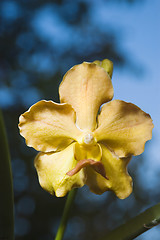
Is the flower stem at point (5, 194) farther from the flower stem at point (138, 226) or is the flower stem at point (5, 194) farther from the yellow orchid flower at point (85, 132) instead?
the flower stem at point (138, 226)

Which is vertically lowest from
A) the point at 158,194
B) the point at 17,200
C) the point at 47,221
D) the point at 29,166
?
the point at 158,194

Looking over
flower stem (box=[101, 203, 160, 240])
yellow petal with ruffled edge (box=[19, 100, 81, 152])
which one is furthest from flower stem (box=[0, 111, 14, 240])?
flower stem (box=[101, 203, 160, 240])

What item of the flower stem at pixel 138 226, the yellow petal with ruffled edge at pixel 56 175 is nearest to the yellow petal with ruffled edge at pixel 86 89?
the yellow petal with ruffled edge at pixel 56 175

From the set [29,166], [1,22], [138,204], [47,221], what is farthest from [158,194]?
[1,22]

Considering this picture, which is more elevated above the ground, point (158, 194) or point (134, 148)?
point (134, 148)

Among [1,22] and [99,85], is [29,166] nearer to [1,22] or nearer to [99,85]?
[1,22]

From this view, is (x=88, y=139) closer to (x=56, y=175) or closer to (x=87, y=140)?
(x=87, y=140)
